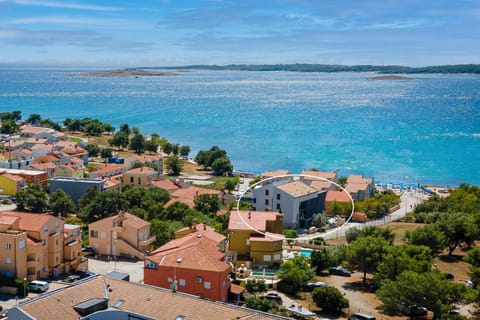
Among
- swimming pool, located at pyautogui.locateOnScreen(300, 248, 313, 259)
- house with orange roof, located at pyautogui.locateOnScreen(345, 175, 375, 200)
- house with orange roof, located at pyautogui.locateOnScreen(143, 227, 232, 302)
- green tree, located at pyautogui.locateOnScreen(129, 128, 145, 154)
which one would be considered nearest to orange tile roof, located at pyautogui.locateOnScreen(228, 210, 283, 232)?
swimming pool, located at pyautogui.locateOnScreen(300, 248, 313, 259)

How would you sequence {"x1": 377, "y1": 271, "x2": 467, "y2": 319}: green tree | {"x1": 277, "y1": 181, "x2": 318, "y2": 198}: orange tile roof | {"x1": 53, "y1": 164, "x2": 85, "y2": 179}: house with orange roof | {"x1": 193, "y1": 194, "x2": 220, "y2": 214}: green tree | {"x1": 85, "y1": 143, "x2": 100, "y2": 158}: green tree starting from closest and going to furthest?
{"x1": 377, "y1": 271, "x2": 467, "y2": 319}: green tree → {"x1": 193, "y1": 194, "x2": 220, "y2": 214}: green tree → {"x1": 277, "y1": 181, "x2": 318, "y2": 198}: orange tile roof → {"x1": 53, "y1": 164, "x2": 85, "y2": 179}: house with orange roof → {"x1": 85, "y1": 143, "x2": 100, "y2": 158}: green tree

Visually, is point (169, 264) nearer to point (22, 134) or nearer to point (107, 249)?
point (107, 249)

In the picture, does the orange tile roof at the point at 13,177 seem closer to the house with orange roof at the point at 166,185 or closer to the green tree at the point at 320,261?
the house with orange roof at the point at 166,185

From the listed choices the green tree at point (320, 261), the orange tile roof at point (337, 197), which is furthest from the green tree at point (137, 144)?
the green tree at point (320, 261)

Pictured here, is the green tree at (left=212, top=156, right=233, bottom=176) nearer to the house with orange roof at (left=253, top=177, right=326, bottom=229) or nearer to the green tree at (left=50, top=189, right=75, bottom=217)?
the house with orange roof at (left=253, top=177, right=326, bottom=229)

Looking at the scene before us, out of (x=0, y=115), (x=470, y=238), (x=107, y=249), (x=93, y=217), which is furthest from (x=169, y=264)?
(x=0, y=115)

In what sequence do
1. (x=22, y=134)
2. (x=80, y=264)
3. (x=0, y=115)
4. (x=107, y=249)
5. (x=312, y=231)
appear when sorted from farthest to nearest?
(x=0, y=115) < (x=22, y=134) < (x=312, y=231) < (x=107, y=249) < (x=80, y=264)
